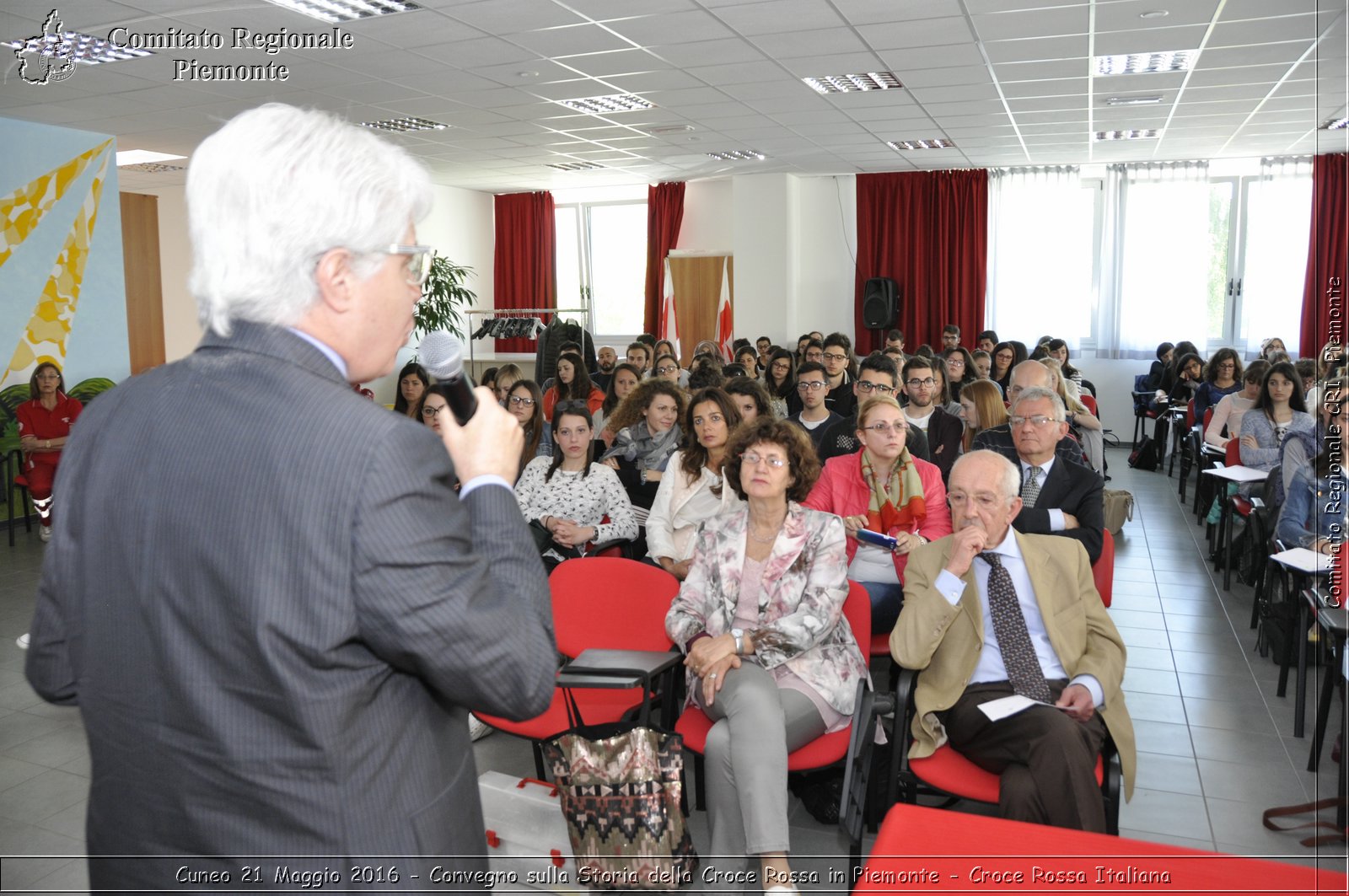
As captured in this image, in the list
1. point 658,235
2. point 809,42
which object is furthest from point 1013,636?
point 658,235

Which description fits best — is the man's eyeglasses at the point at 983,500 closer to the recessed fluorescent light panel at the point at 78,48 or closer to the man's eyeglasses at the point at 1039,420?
the man's eyeglasses at the point at 1039,420

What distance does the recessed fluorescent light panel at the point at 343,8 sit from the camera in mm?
5406

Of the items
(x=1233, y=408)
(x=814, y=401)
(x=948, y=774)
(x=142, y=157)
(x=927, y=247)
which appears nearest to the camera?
(x=948, y=774)

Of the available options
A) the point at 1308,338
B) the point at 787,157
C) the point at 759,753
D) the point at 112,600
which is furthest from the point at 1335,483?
the point at 1308,338

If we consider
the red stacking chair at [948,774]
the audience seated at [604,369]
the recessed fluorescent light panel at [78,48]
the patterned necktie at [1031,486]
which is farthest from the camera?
the audience seated at [604,369]

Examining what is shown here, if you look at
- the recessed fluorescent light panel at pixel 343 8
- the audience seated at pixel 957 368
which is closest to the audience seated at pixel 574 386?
the audience seated at pixel 957 368

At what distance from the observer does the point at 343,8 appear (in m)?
5.53

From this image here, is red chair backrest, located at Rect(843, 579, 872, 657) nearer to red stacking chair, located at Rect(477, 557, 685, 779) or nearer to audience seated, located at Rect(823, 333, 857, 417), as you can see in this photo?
red stacking chair, located at Rect(477, 557, 685, 779)

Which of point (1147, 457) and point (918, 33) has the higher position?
point (918, 33)

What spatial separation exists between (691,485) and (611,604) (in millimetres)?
1298

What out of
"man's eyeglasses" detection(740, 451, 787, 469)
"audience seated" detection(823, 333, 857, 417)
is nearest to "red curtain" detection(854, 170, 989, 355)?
"audience seated" detection(823, 333, 857, 417)

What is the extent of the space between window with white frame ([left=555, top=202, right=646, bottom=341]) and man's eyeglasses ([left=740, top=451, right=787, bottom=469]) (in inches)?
444

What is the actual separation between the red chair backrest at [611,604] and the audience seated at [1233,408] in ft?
17.8

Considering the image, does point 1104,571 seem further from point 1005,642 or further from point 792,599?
point 792,599
